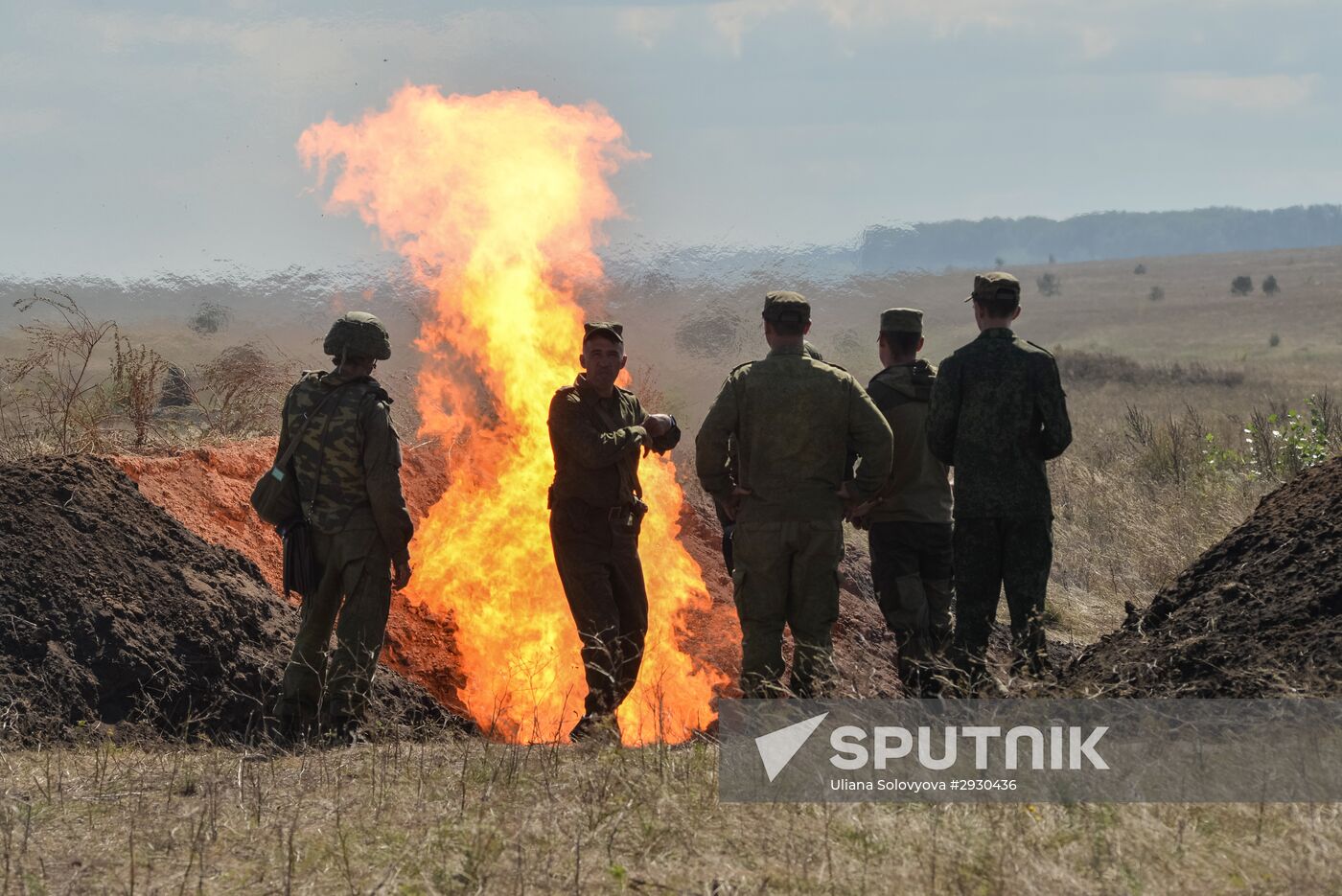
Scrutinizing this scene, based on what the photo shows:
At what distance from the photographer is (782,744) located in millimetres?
5508

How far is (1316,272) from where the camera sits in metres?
93.0

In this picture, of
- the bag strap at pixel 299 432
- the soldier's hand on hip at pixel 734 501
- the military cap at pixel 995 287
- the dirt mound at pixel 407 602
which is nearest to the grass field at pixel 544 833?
the soldier's hand on hip at pixel 734 501

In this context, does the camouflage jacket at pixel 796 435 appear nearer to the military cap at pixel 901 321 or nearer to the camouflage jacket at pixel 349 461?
the military cap at pixel 901 321

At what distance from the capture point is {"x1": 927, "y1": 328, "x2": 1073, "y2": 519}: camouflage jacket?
6.60 meters

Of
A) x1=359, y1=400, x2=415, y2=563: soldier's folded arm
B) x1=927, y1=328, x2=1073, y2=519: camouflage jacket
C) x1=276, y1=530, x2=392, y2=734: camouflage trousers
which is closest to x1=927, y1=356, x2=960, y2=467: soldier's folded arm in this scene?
x1=927, y1=328, x2=1073, y2=519: camouflage jacket

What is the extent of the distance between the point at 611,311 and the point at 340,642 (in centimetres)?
656

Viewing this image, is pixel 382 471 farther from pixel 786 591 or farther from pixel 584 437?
pixel 786 591

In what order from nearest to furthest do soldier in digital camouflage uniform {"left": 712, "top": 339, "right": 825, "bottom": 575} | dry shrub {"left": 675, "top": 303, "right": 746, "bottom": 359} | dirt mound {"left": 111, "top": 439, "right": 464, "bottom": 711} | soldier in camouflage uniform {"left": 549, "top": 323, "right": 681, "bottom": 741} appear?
soldier in digital camouflage uniform {"left": 712, "top": 339, "right": 825, "bottom": 575} → soldier in camouflage uniform {"left": 549, "top": 323, "right": 681, "bottom": 741} → dirt mound {"left": 111, "top": 439, "right": 464, "bottom": 711} → dry shrub {"left": 675, "top": 303, "right": 746, "bottom": 359}

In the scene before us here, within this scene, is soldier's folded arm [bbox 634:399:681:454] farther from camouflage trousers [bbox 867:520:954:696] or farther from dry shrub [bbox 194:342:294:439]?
dry shrub [bbox 194:342:294:439]

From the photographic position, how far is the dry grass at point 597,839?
413cm

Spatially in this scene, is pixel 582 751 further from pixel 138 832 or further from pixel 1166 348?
pixel 1166 348

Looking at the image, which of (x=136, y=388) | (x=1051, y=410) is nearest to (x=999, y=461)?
(x=1051, y=410)

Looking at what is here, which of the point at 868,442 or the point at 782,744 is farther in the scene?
the point at 868,442

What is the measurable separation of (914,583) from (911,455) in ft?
2.28
